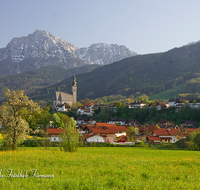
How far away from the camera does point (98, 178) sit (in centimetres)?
1209

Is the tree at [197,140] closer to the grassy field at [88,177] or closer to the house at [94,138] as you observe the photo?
the house at [94,138]

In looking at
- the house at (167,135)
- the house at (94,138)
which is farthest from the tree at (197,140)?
the house at (94,138)

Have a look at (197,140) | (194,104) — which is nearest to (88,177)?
(197,140)

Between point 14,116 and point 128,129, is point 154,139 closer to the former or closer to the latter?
point 128,129

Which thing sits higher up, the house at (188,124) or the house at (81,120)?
the house at (81,120)

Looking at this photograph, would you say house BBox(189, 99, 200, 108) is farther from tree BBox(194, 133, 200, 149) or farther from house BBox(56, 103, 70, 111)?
house BBox(56, 103, 70, 111)

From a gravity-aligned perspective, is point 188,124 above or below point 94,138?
above

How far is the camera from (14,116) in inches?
1103

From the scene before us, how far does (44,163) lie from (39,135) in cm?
7494

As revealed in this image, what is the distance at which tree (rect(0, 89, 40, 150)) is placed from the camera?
88.7 ft

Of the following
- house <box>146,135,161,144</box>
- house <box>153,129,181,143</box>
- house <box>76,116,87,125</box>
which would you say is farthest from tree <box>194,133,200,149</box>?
house <box>76,116,87,125</box>

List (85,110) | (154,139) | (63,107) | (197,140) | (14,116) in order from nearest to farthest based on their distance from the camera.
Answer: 1. (14,116)
2. (197,140)
3. (154,139)
4. (85,110)
5. (63,107)

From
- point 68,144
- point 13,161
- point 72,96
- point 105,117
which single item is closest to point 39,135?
point 105,117

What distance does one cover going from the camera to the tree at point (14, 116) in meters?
27.0
